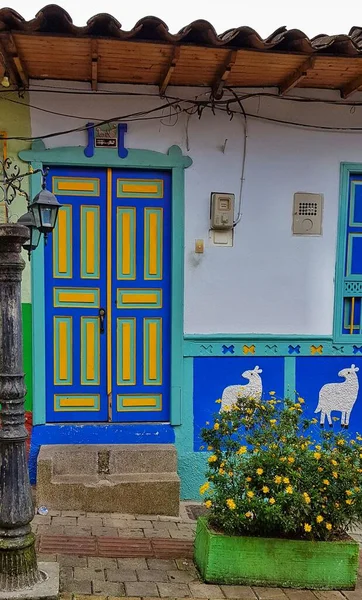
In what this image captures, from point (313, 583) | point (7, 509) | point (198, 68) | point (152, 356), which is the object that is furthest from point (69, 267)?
point (313, 583)

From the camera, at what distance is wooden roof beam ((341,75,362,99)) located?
196 inches

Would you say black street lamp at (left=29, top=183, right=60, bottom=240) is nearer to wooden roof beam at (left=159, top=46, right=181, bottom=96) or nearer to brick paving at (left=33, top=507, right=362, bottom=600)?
wooden roof beam at (left=159, top=46, right=181, bottom=96)

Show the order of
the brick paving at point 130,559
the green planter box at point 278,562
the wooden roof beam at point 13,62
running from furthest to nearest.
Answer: the wooden roof beam at point 13,62 < the green planter box at point 278,562 < the brick paving at point 130,559

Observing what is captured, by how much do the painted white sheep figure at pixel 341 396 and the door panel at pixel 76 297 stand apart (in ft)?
6.96

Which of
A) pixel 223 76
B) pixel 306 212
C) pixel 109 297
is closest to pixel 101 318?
pixel 109 297

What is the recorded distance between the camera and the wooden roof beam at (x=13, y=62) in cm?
409

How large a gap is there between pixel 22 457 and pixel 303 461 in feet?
6.10

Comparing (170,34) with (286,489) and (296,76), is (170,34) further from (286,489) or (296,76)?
(286,489)

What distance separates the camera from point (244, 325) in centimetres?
536

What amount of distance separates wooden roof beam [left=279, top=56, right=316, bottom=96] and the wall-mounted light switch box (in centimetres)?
96

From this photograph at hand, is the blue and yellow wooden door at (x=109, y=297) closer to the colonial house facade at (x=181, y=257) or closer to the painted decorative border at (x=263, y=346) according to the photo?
the colonial house facade at (x=181, y=257)

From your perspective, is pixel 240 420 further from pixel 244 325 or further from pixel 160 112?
pixel 160 112

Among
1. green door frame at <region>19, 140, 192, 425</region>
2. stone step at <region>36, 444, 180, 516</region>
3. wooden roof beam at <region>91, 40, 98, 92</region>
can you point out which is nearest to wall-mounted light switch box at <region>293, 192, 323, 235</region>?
green door frame at <region>19, 140, 192, 425</region>

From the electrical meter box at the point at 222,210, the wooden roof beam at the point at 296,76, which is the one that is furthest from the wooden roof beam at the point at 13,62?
the wooden roof beam at the point at 296,76
